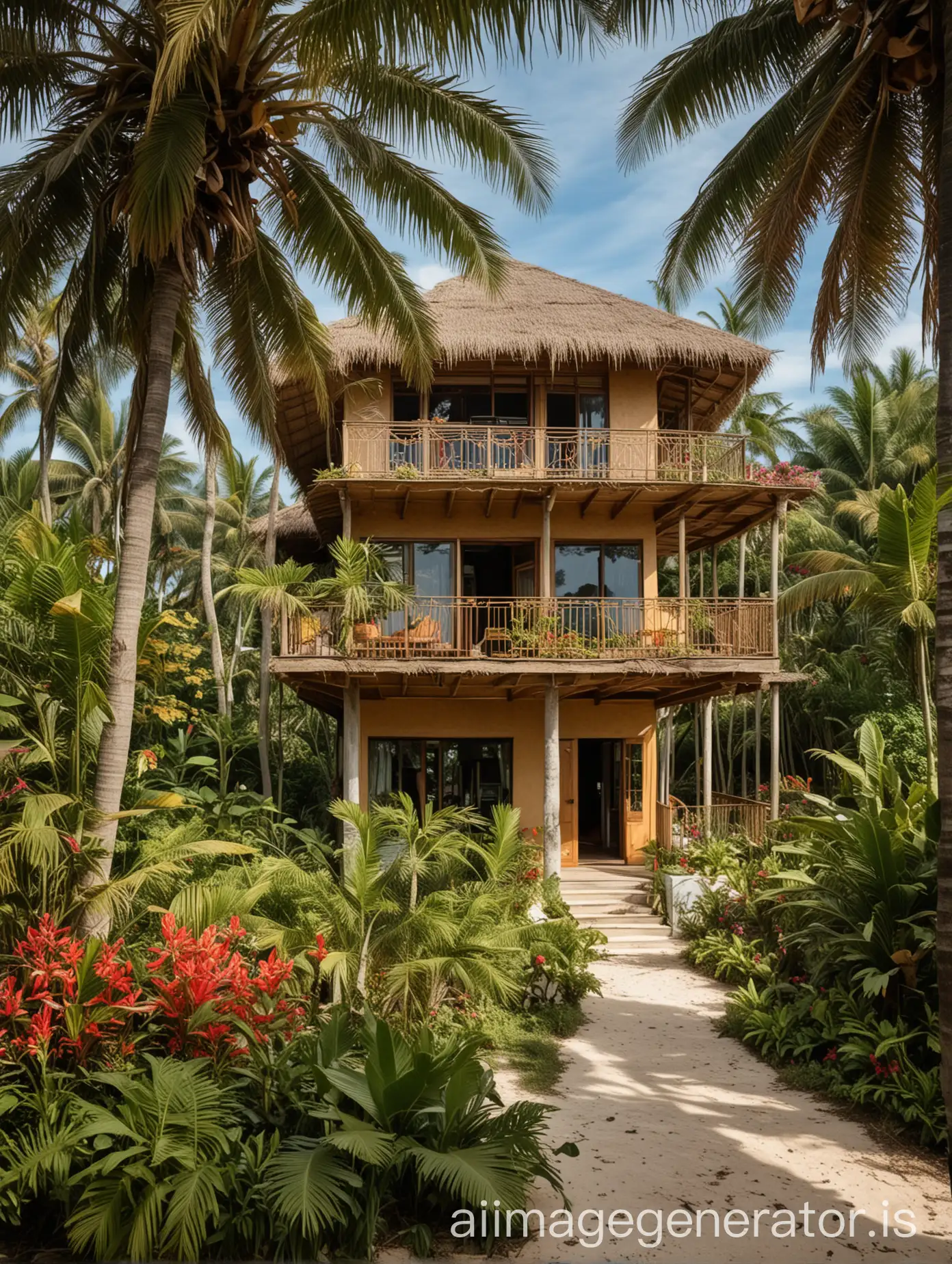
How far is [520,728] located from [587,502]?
13.2ft

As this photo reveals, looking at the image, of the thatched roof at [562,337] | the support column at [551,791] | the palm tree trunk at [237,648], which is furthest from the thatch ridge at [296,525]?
the support column at [551,791]

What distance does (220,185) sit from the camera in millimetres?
8359

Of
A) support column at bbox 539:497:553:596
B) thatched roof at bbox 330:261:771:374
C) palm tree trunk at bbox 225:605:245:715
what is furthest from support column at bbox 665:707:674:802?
palm tree trunk at bbox 225:605:245:715

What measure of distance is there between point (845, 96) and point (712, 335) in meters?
8.33

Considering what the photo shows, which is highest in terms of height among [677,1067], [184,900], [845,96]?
[845,96]

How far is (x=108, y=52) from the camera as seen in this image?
28.5 ft

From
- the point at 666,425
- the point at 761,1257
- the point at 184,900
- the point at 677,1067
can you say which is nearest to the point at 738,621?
the point at 666,425

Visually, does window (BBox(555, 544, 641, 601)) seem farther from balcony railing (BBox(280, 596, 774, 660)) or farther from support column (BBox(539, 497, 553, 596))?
balcony railing (BBox(280, 596, 774, 660))

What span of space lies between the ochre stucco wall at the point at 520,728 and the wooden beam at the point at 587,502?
3.28 m

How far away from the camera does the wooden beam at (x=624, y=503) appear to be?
15.2m

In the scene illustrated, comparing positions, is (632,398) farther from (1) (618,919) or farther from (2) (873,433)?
(2) (873,433)

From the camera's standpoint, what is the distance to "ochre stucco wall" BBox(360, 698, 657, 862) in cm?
1678

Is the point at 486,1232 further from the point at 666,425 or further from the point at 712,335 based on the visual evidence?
the point at 666,425

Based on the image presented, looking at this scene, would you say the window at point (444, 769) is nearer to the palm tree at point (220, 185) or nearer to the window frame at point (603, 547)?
the window frame at point (603, 547)
